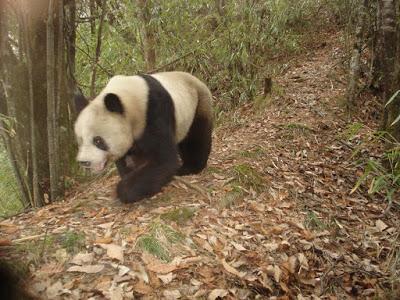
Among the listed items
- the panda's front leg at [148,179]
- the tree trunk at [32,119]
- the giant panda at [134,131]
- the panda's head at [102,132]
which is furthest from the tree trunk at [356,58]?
the tree trunk at [32,119]

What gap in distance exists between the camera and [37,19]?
4629mm

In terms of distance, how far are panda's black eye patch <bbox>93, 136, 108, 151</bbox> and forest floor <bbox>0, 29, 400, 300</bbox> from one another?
57 cm

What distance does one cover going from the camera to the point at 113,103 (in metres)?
3.68

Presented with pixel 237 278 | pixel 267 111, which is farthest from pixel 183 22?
pixel 237 278

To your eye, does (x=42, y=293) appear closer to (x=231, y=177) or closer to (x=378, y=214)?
(x=231, y=177)

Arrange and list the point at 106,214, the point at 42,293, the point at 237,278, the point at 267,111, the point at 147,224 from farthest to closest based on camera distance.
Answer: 1. the point at 267,111
2. the point at 106,214
3. the point at 147,224
4. the point at 237,278
5. the point at 42,293

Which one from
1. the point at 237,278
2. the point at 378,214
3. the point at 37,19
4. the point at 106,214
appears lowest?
the point at 378,214

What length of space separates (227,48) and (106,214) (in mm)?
5287

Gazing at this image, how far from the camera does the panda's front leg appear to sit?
3850 mm

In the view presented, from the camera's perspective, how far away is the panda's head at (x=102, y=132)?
3.64 metres

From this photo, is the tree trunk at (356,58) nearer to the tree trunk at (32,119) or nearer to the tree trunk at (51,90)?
the tree trunk at (51,90)

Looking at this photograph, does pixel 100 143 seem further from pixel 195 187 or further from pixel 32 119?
pixel 32 119

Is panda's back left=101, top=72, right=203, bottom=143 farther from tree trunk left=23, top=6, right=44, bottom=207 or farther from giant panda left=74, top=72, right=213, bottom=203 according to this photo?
tree trunk left=23, top=6, right=44, bottom=207

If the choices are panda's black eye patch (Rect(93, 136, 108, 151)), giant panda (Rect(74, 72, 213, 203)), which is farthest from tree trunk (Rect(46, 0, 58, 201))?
panda's black eye patch (Rect(93, 136, 108, 151))
